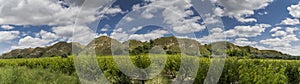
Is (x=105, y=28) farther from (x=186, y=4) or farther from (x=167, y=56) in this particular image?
(x=167, y=56)

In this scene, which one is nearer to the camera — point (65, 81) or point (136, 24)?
point (136, 24)

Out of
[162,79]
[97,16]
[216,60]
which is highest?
[97,16]

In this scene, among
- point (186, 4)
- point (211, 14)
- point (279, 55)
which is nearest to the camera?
point (211, 14)

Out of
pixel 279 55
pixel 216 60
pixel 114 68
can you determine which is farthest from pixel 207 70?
pixel 279 55

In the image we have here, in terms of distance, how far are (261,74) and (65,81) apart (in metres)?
4.90

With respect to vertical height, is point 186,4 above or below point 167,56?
above

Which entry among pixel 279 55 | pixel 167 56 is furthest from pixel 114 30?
pixel 279 55

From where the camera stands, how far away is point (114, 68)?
33.7ft

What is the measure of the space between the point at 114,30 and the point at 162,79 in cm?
308

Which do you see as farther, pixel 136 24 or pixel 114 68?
pixel 114 68

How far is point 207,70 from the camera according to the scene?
30.5ft

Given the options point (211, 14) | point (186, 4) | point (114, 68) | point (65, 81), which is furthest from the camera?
point (114, 68)

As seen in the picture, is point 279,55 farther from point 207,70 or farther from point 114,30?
point 114,30

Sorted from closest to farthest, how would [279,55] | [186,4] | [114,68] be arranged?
[186,4] → [114,68] → [279,55]
